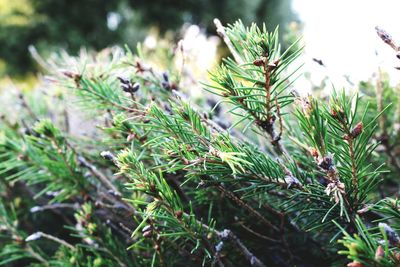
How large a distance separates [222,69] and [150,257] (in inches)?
14.1

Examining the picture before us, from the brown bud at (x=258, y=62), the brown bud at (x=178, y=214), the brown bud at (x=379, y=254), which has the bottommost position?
the brown bud at (x=379, y=254)

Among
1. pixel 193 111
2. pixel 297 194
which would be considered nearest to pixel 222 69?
pixel 193 111

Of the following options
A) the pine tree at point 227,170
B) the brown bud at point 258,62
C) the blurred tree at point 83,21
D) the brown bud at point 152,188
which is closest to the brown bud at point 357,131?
the pine tree at point 227,170

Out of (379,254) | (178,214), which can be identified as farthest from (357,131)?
(178,214)

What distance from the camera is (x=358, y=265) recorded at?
0.33 meters

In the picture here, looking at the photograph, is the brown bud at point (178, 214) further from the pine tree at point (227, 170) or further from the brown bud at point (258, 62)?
the brown bud at point (258, 62)

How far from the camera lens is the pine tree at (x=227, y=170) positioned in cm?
41

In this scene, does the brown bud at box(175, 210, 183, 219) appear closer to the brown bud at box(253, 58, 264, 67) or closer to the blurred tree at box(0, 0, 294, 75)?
the brown bud at box(253, 58, 264, 67)

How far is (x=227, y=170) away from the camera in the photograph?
17.1 inches

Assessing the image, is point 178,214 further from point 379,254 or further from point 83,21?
point 83,21

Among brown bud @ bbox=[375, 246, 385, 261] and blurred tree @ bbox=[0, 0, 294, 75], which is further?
blurred tree @ bbox=[0, 0, 294, 75]

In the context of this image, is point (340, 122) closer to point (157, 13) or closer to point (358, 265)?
point (358, 265)

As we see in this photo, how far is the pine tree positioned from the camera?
41 centimetres

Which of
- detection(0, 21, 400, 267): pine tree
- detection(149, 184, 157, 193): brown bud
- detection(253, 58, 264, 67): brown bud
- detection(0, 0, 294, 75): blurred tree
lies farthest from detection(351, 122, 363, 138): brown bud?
detection(0, 0, 294, 75): blurred tree
